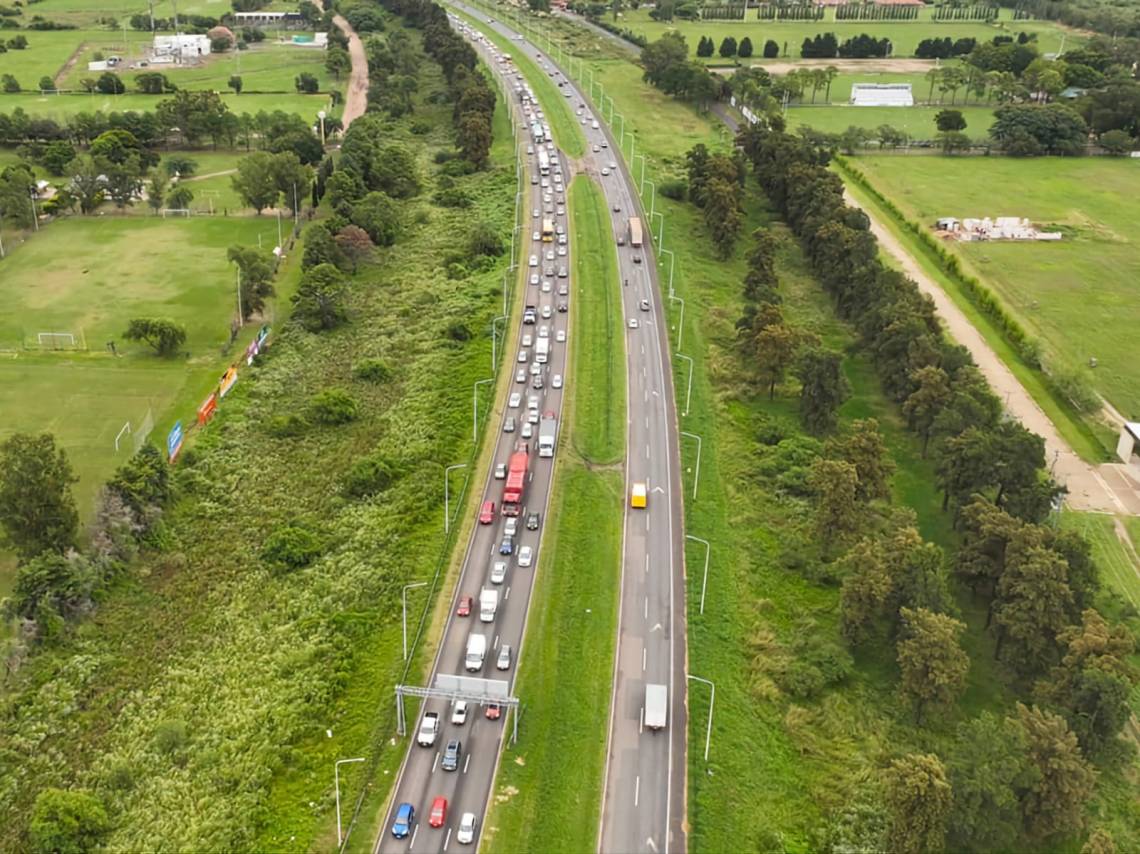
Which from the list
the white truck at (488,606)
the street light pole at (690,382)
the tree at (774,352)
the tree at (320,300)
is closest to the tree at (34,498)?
the white truck at (488,606)

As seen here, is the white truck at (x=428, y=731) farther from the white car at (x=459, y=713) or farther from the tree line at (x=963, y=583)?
the tree line at (x=963, y=583)

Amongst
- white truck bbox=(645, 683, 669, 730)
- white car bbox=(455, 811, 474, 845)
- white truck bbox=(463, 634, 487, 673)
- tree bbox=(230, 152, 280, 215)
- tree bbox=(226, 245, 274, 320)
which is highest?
tree bbox=(230, 152, 280, 215)

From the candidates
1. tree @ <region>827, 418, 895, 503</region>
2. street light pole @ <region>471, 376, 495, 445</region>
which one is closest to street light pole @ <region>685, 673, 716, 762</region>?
tree @ <region>827, 418, 895, 503</region>

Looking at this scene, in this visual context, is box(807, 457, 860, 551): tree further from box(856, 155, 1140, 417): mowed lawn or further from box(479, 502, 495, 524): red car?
box(856, 155, 1140, 417): mowed lawn

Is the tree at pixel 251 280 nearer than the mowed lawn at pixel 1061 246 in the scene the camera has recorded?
Yes

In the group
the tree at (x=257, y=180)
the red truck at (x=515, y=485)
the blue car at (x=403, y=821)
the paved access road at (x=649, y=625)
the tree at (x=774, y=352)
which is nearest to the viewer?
the blue car at (x=403, y=821)

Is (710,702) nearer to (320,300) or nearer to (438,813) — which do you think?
(438,813)

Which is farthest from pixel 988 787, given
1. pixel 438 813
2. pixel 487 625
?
pixel 487 625
